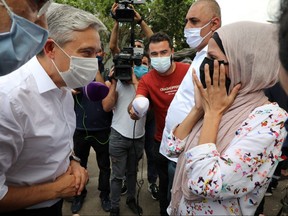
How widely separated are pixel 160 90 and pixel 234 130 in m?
1.49

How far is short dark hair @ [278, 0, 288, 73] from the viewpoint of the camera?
0.76 metres

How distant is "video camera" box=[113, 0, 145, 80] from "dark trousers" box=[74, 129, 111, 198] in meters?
0.82

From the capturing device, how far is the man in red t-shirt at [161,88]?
8.88ft

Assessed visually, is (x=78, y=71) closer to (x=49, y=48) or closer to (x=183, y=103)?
(x=49, y=48)

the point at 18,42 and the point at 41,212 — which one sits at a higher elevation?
the point at 18,42

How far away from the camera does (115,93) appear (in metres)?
2.82

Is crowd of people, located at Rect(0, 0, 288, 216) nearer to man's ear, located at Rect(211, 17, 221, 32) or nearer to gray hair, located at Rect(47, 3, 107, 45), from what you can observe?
gray hair, located at Rect(47, 3, 107, 45)

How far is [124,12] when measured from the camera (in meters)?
2.88

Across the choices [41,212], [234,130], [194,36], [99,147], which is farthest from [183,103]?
[99,147]

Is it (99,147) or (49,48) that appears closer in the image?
(49,48)

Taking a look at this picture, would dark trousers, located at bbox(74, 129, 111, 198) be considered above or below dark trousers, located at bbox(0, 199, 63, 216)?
below

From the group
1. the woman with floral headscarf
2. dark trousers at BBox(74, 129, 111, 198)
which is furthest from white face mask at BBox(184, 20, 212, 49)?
dark trousers at BBox(74, 129, 111, 198)

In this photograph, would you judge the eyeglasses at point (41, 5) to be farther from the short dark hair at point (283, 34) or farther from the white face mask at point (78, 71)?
the short dark hair at point (283, 34)

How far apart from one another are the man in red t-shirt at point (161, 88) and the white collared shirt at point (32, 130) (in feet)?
4.13
